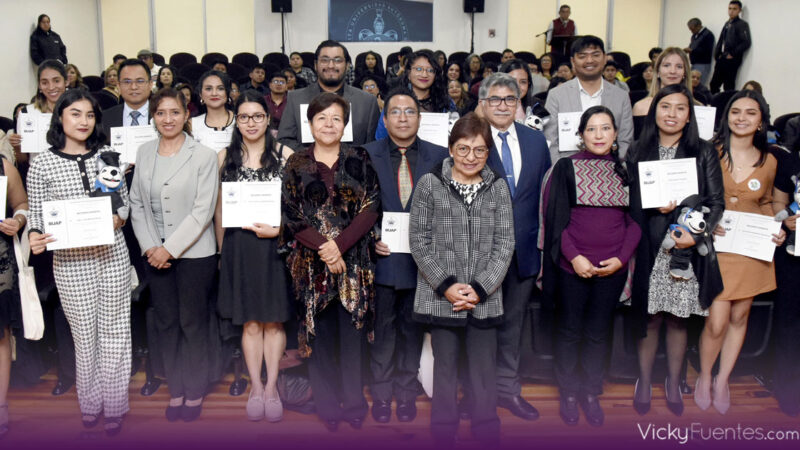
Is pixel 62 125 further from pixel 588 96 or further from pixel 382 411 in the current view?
pixel 588 96

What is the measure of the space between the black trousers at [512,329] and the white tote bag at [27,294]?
8.10ft

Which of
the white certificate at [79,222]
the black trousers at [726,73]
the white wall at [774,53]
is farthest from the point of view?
the black trousers at [726,73]

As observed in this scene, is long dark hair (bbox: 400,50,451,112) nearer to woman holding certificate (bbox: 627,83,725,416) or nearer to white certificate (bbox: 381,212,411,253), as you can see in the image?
white certificate (bbox: 381,212,411,253)

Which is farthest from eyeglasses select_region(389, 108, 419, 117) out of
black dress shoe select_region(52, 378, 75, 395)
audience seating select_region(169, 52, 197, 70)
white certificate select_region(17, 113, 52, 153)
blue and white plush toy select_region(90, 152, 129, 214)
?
audience seating select_region(169, 52, 197, 70)

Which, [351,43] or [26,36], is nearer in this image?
[26,36]

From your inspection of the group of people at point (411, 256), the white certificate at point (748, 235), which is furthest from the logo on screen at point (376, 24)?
the white certificate at point (748, 235)

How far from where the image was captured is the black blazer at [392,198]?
313 centimetres

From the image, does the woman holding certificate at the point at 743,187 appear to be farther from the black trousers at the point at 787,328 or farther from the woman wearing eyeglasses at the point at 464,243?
the woman wearing eyeglasses at the point at 464,243

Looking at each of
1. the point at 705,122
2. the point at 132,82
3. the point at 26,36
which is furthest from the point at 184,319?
the point at 26,36

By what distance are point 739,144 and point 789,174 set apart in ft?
1.01

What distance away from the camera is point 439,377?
10.0 feet

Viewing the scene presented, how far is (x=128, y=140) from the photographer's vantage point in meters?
3.53

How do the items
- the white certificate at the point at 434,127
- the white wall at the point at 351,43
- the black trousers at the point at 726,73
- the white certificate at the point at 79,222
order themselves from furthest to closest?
the white wall at the point at 351,43 < the black trousers at the point at 726,73 < the white certificate at the point at 434,127 < the white certificate at the point at 79,222

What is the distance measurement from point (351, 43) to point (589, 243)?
11.8m
